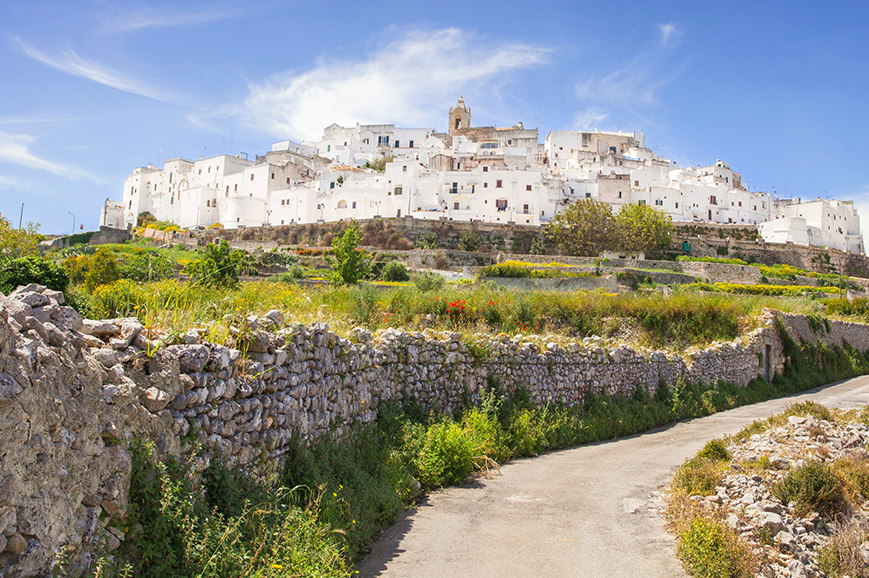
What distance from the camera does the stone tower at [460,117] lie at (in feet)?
330

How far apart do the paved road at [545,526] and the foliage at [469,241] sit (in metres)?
47.5

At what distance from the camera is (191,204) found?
78.7 metres

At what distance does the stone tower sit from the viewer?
10050 cm

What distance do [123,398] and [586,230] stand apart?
182 ft

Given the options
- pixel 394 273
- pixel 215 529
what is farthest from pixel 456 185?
pixel 215 529

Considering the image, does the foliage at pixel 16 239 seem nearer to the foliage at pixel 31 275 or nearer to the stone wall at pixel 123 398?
the foliage at pixel 31 275

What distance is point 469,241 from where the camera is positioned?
193ft

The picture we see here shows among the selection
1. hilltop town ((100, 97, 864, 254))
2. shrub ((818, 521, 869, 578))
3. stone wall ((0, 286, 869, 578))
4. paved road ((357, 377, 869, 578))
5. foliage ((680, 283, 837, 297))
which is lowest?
paved road ((357, 377, 869, 578))

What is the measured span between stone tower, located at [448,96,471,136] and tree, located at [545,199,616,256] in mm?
46340

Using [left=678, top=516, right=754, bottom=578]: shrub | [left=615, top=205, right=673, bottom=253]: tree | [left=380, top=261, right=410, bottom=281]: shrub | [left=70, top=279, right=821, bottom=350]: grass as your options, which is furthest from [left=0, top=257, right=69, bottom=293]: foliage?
[left=615, top=205, right=673, bottom=253]: tree

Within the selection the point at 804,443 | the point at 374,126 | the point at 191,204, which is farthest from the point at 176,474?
the point at 374,126

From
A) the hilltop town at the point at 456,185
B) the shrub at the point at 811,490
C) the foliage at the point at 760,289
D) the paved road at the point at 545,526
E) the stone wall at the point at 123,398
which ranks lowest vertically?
the paved road at the point at 545,526

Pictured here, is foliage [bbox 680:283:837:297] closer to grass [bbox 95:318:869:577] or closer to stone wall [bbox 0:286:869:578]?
grass [bbox 95:318:869:577]

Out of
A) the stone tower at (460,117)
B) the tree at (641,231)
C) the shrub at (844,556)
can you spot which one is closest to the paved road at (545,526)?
the shrub at (844,556)
